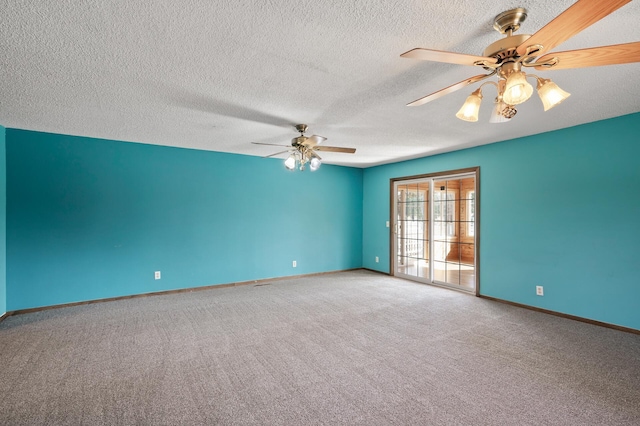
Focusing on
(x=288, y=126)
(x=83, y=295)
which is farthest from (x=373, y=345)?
(x=83, y=295)

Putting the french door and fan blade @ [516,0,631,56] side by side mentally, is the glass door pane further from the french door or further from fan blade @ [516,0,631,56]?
fan blade @ [516,0,631,56]

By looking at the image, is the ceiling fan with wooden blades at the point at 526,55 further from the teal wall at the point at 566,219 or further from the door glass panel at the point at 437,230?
the door glass panel at the point at 437,230

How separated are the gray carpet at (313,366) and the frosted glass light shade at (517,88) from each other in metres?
1.93

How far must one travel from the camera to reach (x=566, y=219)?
383cm

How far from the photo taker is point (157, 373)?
2477 mm

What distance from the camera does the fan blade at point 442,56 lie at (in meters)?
1.44

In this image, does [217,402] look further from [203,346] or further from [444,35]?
[444,35]

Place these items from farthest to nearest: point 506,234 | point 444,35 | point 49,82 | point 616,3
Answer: point 506,234, point 49,82, point 444,35, point 616,3

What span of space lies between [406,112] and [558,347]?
108 inches

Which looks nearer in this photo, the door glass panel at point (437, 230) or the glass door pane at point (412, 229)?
the door glass panel at point (437, 230)

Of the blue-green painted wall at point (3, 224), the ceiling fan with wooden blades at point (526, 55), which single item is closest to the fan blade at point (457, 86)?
the ceiling fan with wooden blades at point (526, 55)

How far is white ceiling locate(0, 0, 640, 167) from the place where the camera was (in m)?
1.64

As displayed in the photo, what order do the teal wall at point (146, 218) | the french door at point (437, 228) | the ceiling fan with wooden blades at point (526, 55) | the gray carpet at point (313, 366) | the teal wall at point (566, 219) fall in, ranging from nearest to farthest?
the ceiling fan with wooden blades at point (526, 55) < the gray carpet at point (313, 366) < the teal wall at point (566, 219) < the teal wall at point (146, 218) < the french door at point (437, 228)

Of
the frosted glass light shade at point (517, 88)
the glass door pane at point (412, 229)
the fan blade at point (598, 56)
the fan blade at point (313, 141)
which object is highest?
the fan blade at point (313, 141)
